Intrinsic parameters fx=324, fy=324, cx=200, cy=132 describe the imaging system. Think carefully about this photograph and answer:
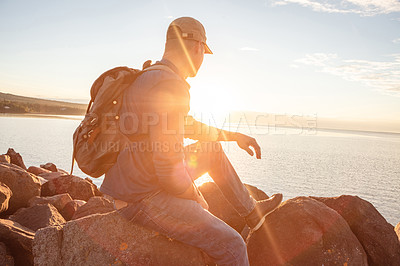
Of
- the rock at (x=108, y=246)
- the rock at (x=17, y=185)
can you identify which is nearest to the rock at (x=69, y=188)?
the rock at (x=17, y=185)

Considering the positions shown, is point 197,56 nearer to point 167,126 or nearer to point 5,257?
point 167,126

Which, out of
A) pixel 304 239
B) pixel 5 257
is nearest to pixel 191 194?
pixel 304 239

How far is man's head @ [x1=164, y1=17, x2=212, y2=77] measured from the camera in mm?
3086

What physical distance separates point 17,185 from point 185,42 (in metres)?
6.33

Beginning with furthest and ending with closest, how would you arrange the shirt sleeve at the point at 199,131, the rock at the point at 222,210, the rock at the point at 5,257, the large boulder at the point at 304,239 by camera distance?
the rock at the point at 222,210 < the rock at the point at 5,257 < the large boulder at the point at 304,239 < the shirt sleeve at the point at 199,131

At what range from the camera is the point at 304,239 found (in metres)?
4.31

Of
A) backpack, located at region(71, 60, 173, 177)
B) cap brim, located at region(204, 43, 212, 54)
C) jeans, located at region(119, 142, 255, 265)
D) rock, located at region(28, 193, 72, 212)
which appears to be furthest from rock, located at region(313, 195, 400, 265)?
rock, located at region(28, 193, 72, 212)

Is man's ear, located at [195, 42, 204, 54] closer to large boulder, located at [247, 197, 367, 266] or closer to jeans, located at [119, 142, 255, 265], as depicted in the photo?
jeans, located at [119, 142, 255, 265]

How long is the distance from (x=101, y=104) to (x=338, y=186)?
17.4 m

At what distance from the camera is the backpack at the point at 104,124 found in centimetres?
288

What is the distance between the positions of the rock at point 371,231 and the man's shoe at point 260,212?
4.42 feet

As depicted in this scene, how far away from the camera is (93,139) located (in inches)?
115

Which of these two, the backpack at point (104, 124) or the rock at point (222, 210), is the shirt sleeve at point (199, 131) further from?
the rock at point (222, 210)

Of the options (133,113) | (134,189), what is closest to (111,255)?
(134,189)
